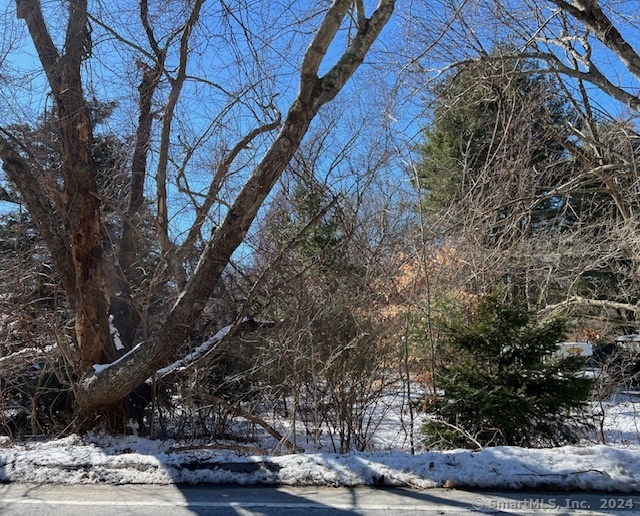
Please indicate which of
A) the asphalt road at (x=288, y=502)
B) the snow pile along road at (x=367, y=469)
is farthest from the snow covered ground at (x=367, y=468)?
the asphalt road at (x=288, y=502)

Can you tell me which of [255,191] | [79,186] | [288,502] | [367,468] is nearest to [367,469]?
[367,468]

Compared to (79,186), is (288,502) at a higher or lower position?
lower

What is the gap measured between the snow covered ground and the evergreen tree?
1572 mm

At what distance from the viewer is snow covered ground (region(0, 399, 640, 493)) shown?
154 inches

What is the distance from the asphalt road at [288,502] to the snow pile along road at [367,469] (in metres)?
0.10

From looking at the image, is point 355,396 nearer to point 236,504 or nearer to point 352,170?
point 236,504

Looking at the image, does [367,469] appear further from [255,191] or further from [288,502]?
[255,191]

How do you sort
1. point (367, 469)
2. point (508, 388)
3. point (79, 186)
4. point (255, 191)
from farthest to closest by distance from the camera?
point (79, 186) < point (508, 388) < point (255, 191) < point (367, 469)

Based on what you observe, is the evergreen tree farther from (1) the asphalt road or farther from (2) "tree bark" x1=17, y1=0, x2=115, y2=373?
(2) "tree bark" x1=17, y1=0, x2=115, y2=373

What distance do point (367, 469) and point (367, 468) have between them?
0.02m

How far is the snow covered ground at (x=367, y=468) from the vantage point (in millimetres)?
3916

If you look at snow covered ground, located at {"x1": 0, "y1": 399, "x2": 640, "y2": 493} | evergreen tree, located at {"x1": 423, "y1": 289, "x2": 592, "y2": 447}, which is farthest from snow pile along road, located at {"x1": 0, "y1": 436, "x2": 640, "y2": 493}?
evergreen tree, located at {"x1": 423, "y1": 289, "x2": 592, "y2": 447}

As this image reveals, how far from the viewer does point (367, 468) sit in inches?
168

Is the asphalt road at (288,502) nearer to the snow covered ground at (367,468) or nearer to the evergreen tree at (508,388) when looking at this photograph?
the snow covered ground at (367,468)
